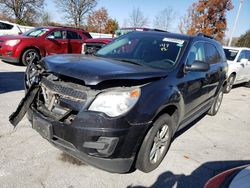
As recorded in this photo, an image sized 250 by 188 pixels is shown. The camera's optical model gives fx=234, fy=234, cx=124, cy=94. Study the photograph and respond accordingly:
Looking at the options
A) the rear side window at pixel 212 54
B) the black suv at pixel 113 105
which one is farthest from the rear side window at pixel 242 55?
the black suv at pixel 113 105

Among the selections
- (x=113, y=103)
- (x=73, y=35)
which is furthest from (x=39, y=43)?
(x=113, y=103)

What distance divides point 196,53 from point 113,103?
7.26 ft

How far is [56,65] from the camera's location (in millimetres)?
2791

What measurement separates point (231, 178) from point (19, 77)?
7.09 meters

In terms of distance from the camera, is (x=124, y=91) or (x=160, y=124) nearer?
(x=124, y=91)

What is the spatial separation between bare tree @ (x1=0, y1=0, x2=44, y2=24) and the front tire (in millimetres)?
38289

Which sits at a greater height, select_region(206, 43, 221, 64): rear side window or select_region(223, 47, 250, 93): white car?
select_region(206, 43, 221, 64): rear side window

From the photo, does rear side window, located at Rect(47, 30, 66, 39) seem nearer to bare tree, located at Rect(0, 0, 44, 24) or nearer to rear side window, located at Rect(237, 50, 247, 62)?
rear side window, located at Rect(237, 50, 247, 62)

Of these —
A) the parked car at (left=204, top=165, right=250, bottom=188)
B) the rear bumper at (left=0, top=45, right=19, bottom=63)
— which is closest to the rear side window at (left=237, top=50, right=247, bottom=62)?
the parked car at (left=204, top=165, right=250, bottom=188)

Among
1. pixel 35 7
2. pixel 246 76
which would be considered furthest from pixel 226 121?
pixel 35 7

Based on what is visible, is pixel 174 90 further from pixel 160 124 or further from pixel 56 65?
pixel 56 65

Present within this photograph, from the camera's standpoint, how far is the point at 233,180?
174 cm

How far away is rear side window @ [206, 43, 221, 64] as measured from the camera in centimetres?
464

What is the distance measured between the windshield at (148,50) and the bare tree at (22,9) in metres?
36.8
